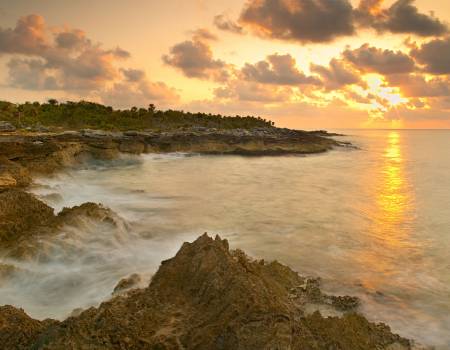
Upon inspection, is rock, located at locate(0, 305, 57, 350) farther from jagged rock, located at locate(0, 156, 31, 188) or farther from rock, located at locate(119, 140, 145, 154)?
rock, located at locate(119, 140, 145, 154)

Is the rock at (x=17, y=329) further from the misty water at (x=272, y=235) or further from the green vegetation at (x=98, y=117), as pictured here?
the green vegetation at (x=98, y=117)

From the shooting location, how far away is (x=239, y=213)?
17.7 meters

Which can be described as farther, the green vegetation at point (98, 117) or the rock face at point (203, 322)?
the green vegetation at point (98, 117)

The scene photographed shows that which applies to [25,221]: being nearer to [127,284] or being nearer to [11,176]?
[127,284]

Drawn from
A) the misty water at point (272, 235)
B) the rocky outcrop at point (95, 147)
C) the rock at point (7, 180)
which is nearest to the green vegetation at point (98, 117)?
the rocky outcrop at point (95, 147)

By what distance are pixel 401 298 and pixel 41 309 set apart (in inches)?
286

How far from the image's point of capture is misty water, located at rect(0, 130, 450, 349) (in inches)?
318

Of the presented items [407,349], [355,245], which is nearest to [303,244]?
[355,245]

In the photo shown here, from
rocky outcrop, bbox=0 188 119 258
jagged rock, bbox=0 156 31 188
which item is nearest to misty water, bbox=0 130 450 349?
rocky outcrop, bbox=0 188 119 258

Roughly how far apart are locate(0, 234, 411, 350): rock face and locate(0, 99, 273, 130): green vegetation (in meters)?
55.0

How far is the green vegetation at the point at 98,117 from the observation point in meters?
65.1

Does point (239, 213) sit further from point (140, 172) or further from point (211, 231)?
point (140, 172)

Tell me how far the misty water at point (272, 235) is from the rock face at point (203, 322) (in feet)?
8.36

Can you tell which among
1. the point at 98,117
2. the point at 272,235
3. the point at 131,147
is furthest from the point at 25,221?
the point at 98,117
